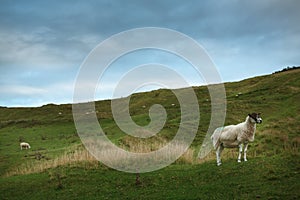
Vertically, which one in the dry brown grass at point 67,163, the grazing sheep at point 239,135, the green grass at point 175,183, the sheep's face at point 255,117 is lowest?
the green grass at point 175,183

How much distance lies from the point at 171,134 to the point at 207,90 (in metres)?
41.9

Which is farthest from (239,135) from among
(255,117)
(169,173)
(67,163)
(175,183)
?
(67,163)

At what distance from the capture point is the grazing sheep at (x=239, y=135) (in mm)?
21766

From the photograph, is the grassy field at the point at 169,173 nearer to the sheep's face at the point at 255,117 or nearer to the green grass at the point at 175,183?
the green grass at the point at 175,183

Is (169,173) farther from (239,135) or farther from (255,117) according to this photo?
(255,117)

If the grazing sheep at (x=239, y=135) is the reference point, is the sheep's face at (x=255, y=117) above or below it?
above

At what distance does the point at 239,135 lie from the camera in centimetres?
2186

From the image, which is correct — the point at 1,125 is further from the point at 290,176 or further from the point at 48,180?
the point at 290,176

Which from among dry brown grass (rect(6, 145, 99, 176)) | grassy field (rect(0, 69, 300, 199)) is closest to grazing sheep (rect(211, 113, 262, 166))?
grassy field (rect(0, 69, 300, 199))

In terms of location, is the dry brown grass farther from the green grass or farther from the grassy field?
the green grass

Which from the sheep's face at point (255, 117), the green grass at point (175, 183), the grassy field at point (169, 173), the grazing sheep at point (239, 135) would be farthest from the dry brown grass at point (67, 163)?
the sheep's face at point (255, 117)

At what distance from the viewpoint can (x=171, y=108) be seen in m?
59.8

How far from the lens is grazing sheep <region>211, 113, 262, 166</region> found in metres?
21.8

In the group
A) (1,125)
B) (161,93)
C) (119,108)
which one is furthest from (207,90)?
(1,125)
